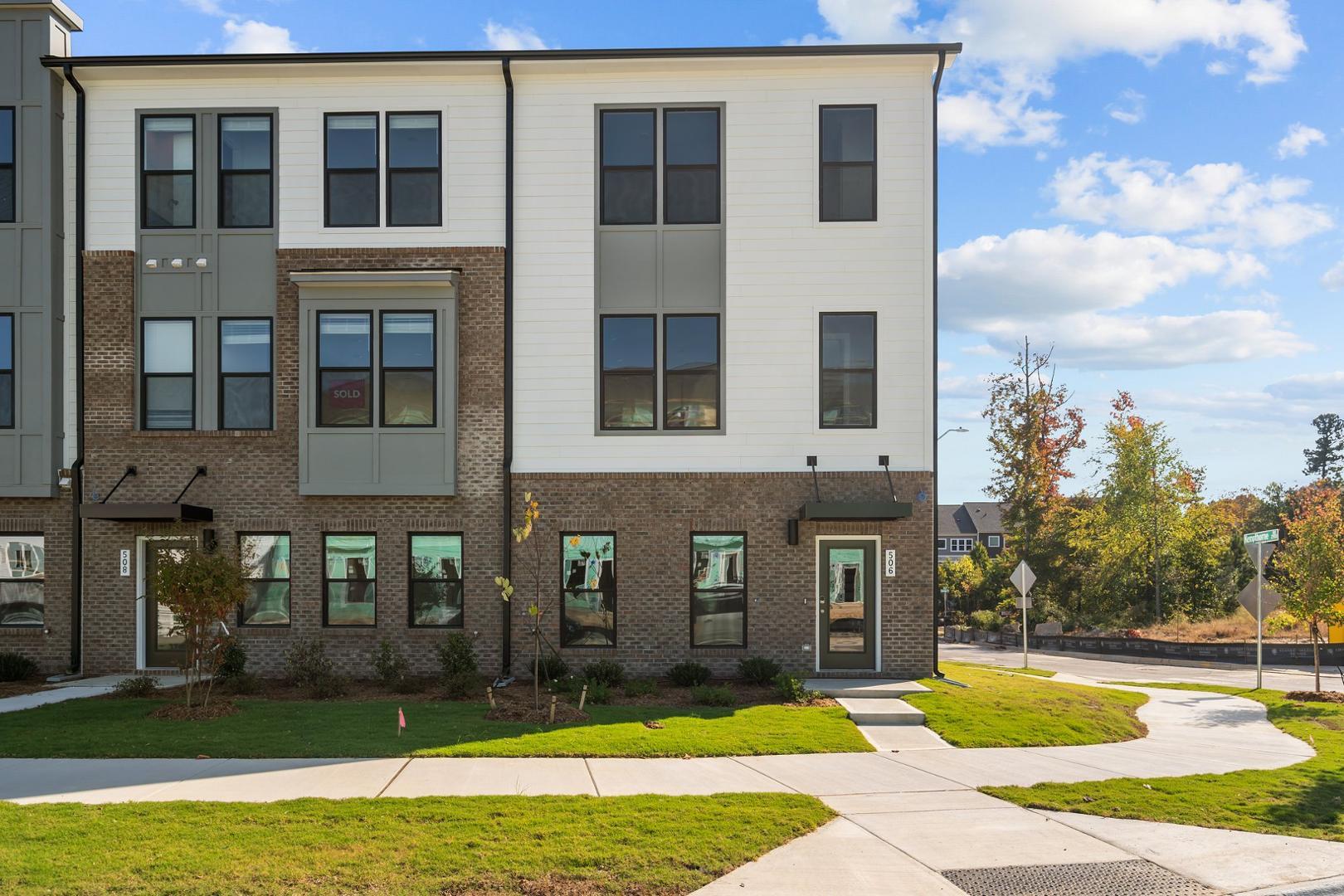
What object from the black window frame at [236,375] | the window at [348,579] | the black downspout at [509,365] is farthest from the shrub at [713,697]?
the black window frame at [236,375]

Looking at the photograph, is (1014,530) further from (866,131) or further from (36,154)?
(36,154)

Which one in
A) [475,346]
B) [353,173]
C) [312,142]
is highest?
[312,142]

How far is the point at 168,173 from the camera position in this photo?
18.4 metres

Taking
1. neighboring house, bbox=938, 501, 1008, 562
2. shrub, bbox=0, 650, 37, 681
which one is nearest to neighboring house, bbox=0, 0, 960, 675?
shrub, bbox=0, 650, 37, 681

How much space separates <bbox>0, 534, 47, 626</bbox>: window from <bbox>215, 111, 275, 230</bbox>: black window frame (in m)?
6.74

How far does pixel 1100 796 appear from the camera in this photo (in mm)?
10266

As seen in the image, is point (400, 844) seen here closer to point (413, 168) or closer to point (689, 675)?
point (689, 675)

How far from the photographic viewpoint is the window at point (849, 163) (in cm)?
1814

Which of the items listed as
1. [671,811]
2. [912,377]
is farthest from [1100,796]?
[912,377]

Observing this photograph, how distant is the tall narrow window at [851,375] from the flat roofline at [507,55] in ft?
15.2

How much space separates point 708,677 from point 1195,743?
739 cm

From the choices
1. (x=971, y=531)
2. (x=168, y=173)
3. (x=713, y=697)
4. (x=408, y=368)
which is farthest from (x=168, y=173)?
(x=971, y=531)

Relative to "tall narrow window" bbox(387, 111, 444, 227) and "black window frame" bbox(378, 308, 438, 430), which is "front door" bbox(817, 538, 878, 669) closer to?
"black window frame" bbox(378, 308, 438, 430)

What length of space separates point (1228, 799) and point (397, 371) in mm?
14007
